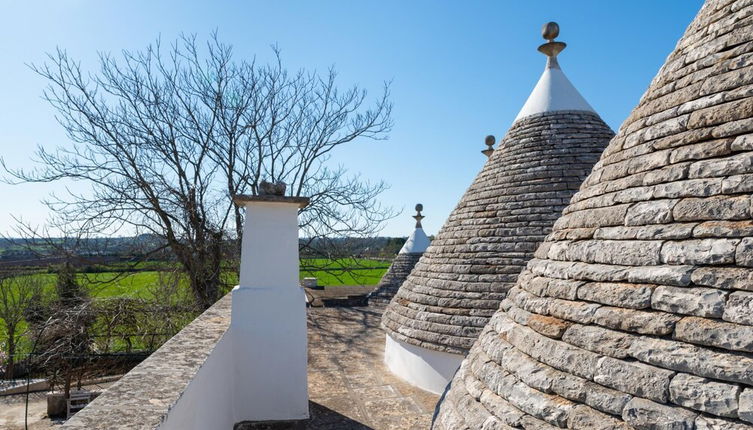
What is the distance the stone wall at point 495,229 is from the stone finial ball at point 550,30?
147 cm

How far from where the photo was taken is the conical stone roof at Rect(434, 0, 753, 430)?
1562mm

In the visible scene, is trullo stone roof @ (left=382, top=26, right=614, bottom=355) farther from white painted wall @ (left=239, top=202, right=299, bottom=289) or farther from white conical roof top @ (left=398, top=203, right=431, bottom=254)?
white conical roof top @ (left=398, top=203, right=431, bottom=254)

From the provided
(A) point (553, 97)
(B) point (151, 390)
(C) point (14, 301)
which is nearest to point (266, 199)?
(B) point (151, 390)

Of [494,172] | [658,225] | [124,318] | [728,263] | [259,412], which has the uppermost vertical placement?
[494,172]

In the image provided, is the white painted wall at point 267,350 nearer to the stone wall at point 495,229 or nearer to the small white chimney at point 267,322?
the small white chimney at point 267,322

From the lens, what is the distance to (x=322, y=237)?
15781 mm

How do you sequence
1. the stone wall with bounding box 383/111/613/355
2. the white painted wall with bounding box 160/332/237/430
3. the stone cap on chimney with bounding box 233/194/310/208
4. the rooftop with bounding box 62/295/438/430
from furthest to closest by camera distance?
the stone wall with bounding box 383/111/613/355, the stone cap on chimney with bounding box 233/194/310/208, the white painted wall with bounding box 160/332/237/430, the rooftop with bounding box 62/295/438/430

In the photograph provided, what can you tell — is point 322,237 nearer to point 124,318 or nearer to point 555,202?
point 124,318

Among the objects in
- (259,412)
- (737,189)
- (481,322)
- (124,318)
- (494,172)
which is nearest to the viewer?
(737,189)

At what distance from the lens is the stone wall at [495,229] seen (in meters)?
6.06

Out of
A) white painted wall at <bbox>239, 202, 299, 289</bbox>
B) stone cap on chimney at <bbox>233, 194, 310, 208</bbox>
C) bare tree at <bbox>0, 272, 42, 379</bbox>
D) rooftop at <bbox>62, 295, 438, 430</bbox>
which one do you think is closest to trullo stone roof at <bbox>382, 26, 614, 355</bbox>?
rooftop at <bbox>62, 295, 438, 430</bbox>

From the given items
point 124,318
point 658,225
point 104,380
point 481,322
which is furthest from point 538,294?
point 104,380

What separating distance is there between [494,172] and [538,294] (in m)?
4.73

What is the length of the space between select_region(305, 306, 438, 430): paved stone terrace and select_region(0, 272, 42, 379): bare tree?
1048 centimetres
